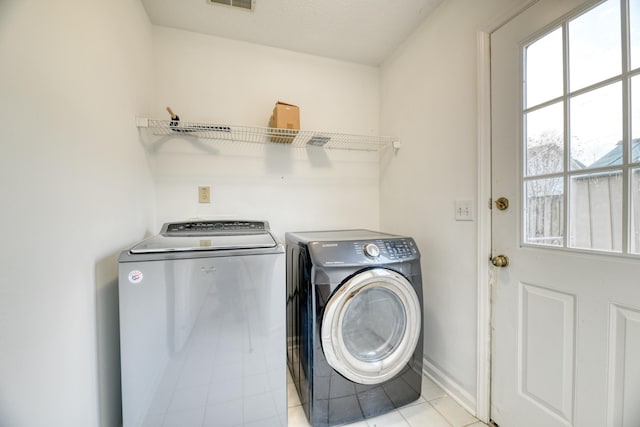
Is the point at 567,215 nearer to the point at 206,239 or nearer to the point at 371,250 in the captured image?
the point at 371,250

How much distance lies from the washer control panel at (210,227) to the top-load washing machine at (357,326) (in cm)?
40

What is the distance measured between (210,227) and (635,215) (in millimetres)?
1940

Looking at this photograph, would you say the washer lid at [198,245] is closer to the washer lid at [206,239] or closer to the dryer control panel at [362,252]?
the washer lid at [206,239]

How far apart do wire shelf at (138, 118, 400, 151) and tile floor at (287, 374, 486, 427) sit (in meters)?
1.76

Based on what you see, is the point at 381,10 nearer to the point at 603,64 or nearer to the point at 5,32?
the point at 603,64

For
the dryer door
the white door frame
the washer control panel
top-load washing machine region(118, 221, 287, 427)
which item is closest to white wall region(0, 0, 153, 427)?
top-load washing machine region(118, 221, 287, 427)

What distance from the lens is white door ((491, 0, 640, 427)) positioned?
0.82 m

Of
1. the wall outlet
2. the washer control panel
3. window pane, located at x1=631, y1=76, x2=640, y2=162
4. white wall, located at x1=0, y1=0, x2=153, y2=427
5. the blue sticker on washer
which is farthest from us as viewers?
the wall outlet

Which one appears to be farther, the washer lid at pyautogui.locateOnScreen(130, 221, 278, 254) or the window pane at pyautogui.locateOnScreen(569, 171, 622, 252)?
the washer lid at pyautogui.locateOnScreen(130, 221, 278, 254)

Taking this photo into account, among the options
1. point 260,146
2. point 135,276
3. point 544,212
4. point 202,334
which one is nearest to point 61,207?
point 135,276

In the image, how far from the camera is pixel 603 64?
871mm

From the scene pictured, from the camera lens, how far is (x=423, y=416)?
4.43 ft

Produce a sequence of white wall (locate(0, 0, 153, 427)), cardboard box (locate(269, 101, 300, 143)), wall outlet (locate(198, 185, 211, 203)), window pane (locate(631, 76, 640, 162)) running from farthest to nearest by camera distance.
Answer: wall outlet (locate(198, 185, 211, 203)) → cardboard box (locate(269, 101, 300, 143)) → window pane (locate(631, 76, 640, 162)) → white wall (locate(0, 0, 153, 427))

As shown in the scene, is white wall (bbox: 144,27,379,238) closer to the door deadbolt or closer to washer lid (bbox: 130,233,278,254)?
washer lid (bbox: 130,233,278,254)
